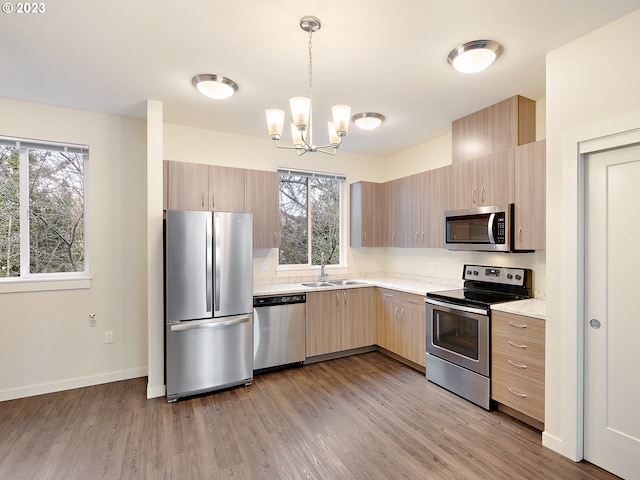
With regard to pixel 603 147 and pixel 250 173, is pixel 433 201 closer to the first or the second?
pixel 603 147

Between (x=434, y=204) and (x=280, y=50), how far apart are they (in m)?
2.34

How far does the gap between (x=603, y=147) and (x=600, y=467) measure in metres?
1.99

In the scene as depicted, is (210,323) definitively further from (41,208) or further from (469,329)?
(469,329)

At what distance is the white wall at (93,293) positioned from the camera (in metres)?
3.03

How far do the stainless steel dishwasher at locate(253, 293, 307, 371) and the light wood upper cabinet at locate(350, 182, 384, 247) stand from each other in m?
1.30

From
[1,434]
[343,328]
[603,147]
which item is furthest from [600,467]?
[1,434]

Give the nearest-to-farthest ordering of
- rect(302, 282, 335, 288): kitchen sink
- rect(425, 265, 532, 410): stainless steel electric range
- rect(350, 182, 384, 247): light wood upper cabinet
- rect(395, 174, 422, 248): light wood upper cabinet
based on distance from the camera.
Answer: rect(425, 265, 532, 410): stainless steel electric range, rect(395, 174, 422, 248): light wood upper cabinet, rect(302, 282, 335, 288): kitchen sink, rect(350, 182, 384, 247): light wood upper cabinet

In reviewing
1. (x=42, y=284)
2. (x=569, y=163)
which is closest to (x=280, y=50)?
(x=569, y=163)

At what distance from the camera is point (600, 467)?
203 cm

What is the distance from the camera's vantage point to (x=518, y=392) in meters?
2.48

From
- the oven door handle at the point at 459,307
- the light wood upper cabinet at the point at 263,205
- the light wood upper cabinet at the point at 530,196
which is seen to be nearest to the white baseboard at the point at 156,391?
the light wood upper cabinet at the point at 263,205

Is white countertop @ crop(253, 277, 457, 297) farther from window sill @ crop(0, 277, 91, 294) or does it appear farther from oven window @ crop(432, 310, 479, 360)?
window sill @ crop(0, 277, 91, 294)

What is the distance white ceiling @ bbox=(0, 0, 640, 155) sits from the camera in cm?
183

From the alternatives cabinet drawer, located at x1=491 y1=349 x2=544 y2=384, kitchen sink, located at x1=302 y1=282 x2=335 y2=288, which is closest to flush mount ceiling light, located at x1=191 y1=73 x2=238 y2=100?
kitchen sink, located at x1=302 y1=282 x2=335 y2=288
